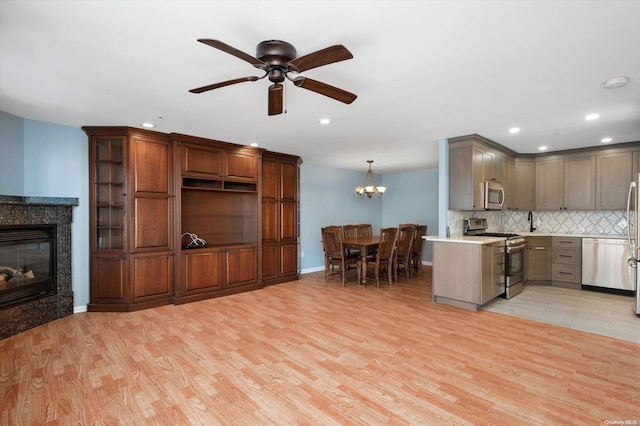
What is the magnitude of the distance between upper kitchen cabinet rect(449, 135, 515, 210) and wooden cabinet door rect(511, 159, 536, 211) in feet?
4.70

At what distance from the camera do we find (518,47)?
2057 mm

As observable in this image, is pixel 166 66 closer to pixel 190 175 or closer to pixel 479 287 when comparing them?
pixel 190 175

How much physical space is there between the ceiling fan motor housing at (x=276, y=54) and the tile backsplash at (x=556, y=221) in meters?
3.46

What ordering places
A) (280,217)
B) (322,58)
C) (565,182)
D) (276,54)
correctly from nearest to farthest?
(322,58), (276,54), (565,182), (280,217)

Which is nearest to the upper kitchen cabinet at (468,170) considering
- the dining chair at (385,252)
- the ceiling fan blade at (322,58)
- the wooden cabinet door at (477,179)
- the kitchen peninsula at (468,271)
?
the wooden cabinet door at (477,179)

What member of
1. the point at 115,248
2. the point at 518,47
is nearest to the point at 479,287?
the point at 518,47

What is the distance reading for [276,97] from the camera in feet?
7.29

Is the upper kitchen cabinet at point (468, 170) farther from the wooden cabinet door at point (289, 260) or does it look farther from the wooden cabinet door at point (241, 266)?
the wooden cabinet door at point (241, 266)

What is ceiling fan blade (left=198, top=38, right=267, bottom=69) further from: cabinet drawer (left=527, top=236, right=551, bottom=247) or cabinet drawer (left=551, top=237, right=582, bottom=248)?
cabinet drawer (left=551, top=237, right=582, bottom=248)

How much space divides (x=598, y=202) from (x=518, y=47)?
454cm

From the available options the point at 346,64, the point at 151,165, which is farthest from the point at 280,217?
the point at 346,64

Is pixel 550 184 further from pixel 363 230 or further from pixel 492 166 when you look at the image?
pixel 363 230

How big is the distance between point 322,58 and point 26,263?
4219mm

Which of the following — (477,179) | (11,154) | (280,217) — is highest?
(11,154)
